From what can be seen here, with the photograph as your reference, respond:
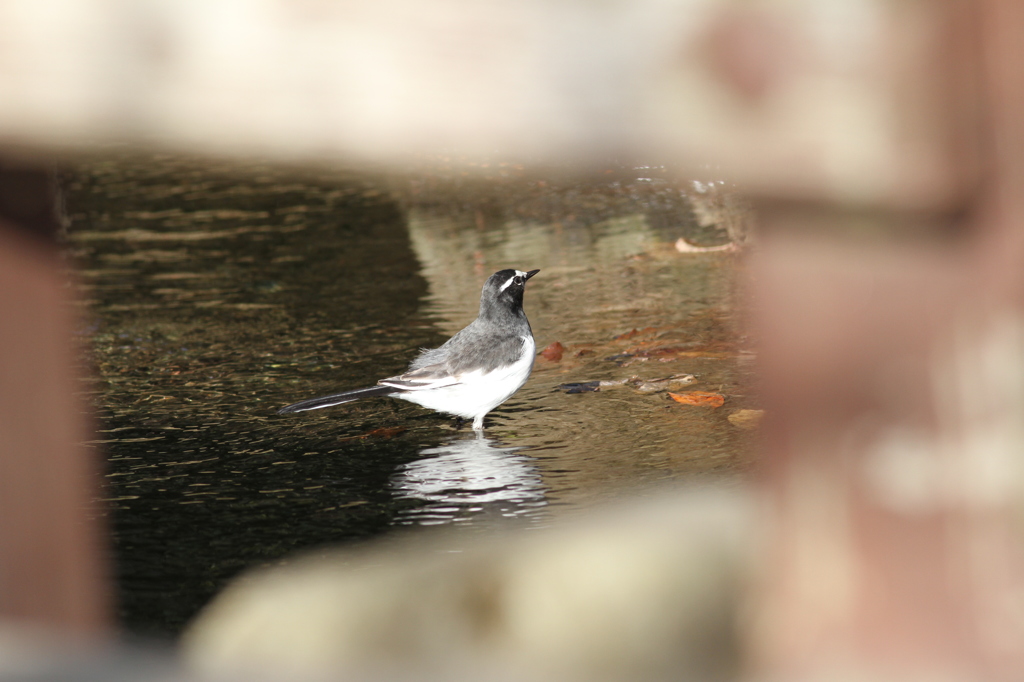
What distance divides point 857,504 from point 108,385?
541cm

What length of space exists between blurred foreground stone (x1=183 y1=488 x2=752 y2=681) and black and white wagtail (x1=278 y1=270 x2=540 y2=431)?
105 inches

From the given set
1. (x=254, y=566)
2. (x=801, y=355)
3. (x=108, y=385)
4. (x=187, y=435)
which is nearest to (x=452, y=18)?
(x=801, y=355)

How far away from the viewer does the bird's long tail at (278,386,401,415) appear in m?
5.43

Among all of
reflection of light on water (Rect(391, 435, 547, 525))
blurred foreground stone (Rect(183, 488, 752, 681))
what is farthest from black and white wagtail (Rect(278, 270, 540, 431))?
blurred foreground stone (Rect(183, 488, 752, 681))

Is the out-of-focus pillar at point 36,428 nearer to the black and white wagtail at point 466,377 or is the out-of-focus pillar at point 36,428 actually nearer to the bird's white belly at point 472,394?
the black and white wagtail at point 466,377

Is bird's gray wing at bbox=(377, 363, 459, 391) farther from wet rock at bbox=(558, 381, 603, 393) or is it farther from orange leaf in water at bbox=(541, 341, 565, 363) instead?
orange leaf in water at bbox=(541, 341, 565, 363)

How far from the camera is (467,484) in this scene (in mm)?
4781

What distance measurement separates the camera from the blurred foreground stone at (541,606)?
7.57 ft


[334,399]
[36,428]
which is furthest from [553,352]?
[36,428]

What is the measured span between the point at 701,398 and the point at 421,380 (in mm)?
1350

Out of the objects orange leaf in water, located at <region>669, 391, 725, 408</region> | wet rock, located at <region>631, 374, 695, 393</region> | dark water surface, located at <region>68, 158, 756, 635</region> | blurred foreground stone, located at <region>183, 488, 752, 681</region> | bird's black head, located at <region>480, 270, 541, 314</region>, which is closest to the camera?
blurred foreground stone, located at <region>183, 488, 752, 681</region>

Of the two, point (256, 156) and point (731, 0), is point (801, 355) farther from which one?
point (256, 156)

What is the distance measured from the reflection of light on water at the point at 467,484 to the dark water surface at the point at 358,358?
0.6 inches

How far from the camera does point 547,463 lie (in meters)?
4.89
